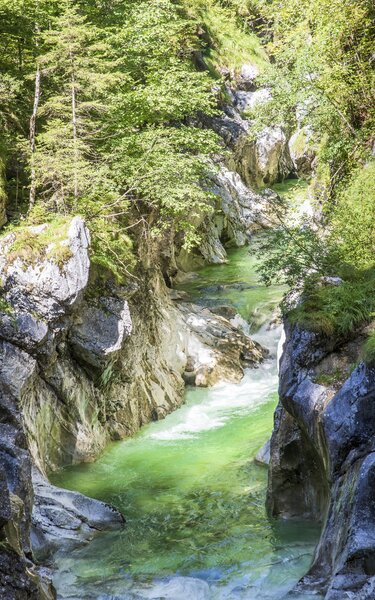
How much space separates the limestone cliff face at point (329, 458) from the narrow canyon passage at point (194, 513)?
2.30 ft

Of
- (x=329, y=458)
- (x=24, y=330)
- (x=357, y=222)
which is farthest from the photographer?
(x=24, y=330)

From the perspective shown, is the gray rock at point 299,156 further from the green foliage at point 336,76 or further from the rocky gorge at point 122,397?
the green foliage at point 336,76

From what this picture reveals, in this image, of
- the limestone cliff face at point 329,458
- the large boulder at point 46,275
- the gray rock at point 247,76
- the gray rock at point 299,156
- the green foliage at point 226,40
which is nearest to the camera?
the limestone cliff face at point 329,458

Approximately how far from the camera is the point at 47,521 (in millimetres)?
9500

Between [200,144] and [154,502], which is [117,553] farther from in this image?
[200,144]

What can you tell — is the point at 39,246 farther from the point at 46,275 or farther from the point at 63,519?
the point at 63,519

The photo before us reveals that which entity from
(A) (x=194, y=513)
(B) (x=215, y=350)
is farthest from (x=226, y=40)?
(A) (x=194, y=513)

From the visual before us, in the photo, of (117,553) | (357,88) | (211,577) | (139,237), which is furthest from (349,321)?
(139,237)

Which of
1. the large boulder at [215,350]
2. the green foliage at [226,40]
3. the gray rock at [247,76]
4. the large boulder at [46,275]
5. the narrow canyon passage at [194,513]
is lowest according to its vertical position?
the narrow canyon passage at [194,513]

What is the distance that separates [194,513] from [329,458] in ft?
13.5

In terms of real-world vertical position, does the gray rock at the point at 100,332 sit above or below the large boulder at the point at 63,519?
above

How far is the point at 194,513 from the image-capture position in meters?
10.7

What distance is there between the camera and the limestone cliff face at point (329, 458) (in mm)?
6113

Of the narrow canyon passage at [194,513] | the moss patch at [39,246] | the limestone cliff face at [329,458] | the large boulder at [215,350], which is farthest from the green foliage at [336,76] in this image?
the limestone cliff face at [329,458]
